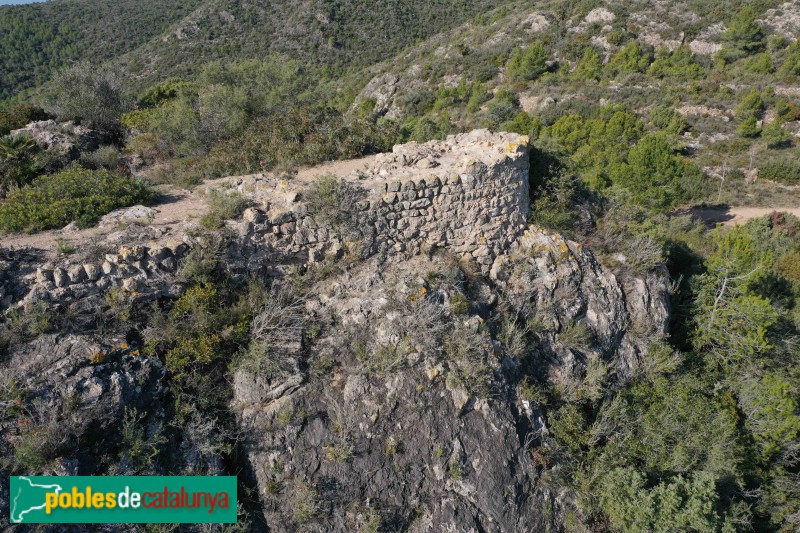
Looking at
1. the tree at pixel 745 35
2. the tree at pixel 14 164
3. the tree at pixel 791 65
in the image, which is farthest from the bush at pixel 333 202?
the tree at pixel 745 35

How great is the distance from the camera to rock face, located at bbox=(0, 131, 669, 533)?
20.9 ft

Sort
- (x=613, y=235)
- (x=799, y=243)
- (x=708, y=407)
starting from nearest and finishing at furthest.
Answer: (x=708, y=407) < (x=613, y=235) < (x=799, y=243)

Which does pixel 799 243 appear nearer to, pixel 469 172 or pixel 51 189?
pixel 469 172

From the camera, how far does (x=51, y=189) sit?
842cm

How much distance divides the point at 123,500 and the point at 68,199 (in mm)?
6098

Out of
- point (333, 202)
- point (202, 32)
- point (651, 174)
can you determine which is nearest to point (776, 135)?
point (651, 174)

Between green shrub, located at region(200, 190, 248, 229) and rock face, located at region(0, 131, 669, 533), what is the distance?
279 millimetres

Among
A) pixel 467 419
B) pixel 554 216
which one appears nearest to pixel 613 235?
pixel 554 216

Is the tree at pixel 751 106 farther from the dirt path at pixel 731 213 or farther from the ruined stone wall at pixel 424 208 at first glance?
the ruined stone wall at pixel 424 208

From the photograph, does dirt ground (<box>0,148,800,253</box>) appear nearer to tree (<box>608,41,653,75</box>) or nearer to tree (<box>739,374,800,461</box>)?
tree (<box>739,374,800,461</box>)

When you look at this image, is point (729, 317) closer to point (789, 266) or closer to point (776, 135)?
point (789, 266)

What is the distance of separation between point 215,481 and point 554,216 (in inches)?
356

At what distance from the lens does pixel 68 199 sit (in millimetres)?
8312

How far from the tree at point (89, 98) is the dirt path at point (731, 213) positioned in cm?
2849
